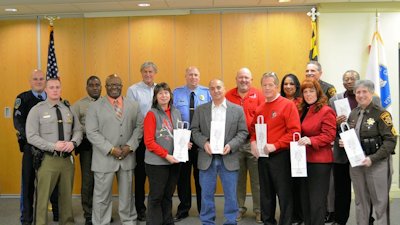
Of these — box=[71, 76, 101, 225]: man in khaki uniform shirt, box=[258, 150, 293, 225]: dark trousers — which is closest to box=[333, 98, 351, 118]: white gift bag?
box=[258, 150, 293, 225]: dark trousers

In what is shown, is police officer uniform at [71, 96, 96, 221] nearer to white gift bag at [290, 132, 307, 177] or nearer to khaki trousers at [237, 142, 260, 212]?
khaki trousers at [237, 142, 260, 212]

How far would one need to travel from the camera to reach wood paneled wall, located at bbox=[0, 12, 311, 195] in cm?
635

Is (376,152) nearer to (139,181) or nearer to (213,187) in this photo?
(213,187)

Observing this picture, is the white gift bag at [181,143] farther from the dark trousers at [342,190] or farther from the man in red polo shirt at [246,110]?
the dark trousers at [342,190]

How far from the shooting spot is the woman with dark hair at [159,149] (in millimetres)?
4320

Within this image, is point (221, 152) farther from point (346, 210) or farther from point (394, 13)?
point (394, 13)

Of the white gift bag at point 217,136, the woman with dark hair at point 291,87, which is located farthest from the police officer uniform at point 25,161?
the woman with dark hair at point 291,87

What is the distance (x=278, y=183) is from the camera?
13.4ft

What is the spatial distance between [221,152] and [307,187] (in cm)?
90

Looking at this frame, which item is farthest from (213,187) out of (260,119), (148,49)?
(148,49)

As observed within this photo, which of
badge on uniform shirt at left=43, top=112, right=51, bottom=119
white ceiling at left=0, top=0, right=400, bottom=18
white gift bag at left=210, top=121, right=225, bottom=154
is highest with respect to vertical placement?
white ceiling at left=0, top=0, right=400, bottom=18

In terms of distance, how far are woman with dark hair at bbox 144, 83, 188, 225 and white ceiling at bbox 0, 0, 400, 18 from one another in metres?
2.10

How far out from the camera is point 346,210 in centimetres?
464

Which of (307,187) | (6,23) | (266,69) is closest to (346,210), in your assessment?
(307,187)
